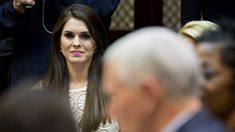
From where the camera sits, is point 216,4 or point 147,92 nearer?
point 147,92

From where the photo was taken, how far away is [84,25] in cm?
523

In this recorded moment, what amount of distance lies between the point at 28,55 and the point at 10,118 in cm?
340

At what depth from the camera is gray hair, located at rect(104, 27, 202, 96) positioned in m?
2.42

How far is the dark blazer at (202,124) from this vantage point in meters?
2.57

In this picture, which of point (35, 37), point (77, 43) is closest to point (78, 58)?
point (77, 43)

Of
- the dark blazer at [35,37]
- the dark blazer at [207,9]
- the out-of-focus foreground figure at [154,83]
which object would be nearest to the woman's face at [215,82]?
the out-of-focus foreground figure at [154,83]

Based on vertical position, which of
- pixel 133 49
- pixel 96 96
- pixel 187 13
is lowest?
pixel 96 96

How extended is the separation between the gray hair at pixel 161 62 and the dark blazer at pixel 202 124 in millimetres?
142

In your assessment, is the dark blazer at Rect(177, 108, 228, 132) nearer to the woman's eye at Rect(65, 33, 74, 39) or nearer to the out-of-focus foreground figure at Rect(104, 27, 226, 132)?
the out-of-focus foreground figure at Rect(104, 27, 226, 132)

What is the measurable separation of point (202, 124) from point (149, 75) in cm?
33

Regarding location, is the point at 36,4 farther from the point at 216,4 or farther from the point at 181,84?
the point at 181,84

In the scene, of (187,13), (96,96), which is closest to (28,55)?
(96,96)

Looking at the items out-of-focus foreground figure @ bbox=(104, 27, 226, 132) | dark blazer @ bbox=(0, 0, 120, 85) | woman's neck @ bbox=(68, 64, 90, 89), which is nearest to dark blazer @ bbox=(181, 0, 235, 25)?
dark blazer @ bbox=(0, 0, 120, 85)

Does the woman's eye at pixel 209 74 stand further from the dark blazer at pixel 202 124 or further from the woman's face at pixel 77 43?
the woman's face at pixel 77 43
